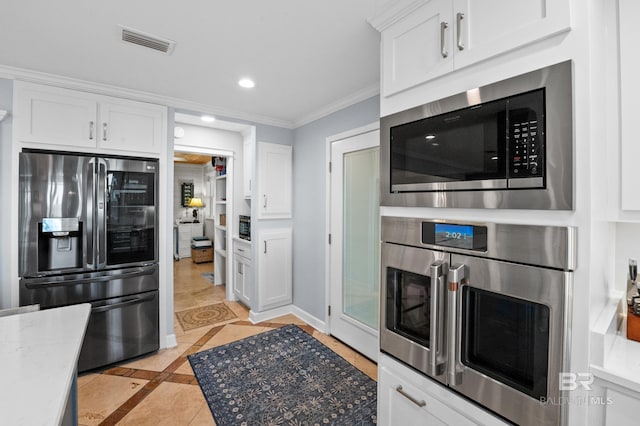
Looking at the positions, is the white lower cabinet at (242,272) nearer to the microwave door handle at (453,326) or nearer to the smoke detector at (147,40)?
the smoke detector at (147,40)

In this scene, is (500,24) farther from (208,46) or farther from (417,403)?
(208,46)

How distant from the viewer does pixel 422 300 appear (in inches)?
52.6

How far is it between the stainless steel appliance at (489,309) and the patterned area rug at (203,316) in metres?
2.81

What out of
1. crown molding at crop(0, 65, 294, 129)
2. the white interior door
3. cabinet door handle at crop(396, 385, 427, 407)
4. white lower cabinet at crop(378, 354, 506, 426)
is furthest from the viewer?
the white interior door

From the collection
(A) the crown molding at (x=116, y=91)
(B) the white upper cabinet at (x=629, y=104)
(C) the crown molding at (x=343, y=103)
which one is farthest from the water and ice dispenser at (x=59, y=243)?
(B) the white upper cabinet at (x=629, y=104)

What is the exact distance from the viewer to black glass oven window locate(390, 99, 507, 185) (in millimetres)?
1056

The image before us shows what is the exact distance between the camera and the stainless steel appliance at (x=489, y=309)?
92cm

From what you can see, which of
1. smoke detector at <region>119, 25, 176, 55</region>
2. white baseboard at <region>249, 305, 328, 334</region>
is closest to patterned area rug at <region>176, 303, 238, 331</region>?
white baseboard at <region>249, 305, 328, 334</region>

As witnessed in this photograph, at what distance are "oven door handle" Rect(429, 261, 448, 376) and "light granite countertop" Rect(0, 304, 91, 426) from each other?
1.24 meters

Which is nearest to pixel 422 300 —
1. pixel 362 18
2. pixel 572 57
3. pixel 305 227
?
pixel 572 57

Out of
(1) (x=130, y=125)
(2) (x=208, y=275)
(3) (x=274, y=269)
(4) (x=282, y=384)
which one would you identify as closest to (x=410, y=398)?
(4) (x=282, y=384)

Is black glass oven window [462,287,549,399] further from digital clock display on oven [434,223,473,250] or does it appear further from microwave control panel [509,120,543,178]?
microwave control panel [509,120,543,178]

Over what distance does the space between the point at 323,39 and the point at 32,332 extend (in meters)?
2.15

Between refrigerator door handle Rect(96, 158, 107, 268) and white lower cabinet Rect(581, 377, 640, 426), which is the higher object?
refrigerator door handle Rect(96, 158, 107, 268)
